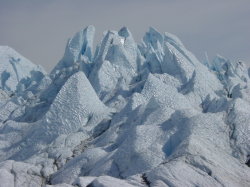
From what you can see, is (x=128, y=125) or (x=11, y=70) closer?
(x=128, y=125)

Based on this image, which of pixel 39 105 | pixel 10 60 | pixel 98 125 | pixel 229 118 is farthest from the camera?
pixel 10 60

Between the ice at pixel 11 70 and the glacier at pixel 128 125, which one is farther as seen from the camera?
the ice at pixel 11 70

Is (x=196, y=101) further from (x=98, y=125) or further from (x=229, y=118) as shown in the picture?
(x=229, y=118)

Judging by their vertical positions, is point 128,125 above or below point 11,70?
above

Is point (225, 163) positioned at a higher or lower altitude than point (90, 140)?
higher

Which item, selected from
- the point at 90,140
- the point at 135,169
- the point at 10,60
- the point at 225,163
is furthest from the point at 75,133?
the point at 10,60

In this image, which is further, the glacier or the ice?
the ice

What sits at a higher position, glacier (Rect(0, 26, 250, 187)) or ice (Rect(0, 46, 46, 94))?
glacier (Rect(0, 26, 250, 187))

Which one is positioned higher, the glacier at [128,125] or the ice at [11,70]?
the glacier at [128,125]
